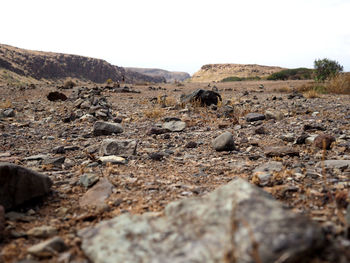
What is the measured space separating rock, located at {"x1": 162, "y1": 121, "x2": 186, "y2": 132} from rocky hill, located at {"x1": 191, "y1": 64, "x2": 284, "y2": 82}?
36533mm

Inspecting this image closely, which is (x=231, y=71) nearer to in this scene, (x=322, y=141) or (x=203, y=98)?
(x=203, y=98)

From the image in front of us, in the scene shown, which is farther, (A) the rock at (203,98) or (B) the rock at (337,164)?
(A) the rock at (203,98)

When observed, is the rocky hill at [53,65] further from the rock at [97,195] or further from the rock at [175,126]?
the rock at [97,195]

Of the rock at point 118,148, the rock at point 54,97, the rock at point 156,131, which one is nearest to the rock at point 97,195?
the rock at point 118,148

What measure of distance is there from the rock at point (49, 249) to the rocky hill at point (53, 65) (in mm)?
43115

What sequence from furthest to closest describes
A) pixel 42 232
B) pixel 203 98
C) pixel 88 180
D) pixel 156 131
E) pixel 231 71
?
pixel 231 71
pixel 203 98
pixel 156 131
pixel 88 180
pixel 42 232

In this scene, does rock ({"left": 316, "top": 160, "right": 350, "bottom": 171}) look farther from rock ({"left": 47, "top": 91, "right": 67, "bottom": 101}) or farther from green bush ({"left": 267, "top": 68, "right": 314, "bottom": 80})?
green bush ({"left": 267, "top": 68, "right": 314, "bottom": 80})

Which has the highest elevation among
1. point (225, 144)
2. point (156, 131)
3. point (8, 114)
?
point (225, 144)

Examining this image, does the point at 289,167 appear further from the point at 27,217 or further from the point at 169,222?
the point at 27,217

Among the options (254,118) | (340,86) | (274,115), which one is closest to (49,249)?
(254,118)

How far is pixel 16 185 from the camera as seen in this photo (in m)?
2.03

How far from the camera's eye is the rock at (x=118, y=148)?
Result: 3.61 m

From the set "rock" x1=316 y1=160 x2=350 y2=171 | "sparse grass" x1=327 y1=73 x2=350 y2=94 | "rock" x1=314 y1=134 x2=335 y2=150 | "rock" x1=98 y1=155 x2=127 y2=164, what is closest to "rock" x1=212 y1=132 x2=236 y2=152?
"rock" x1=314 y1=134 x2=335 y2=150

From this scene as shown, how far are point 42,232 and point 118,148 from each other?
78.6 inches
